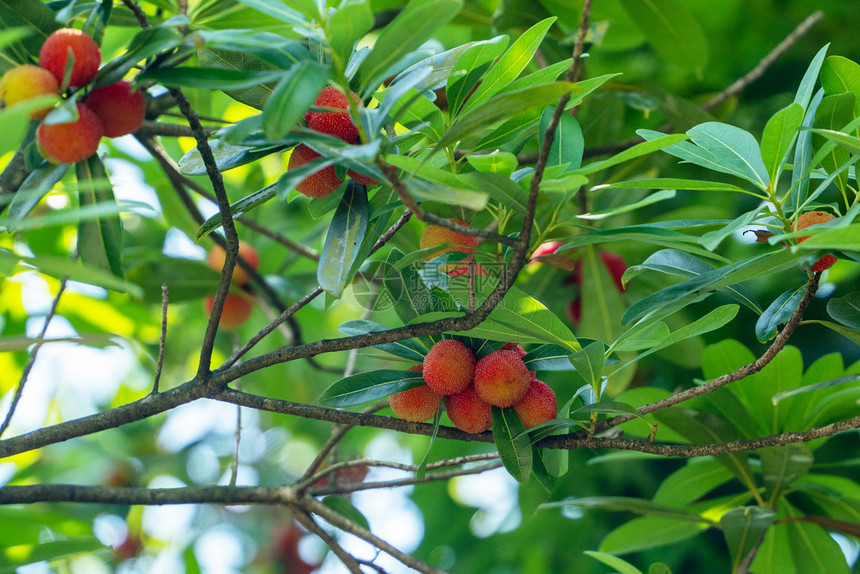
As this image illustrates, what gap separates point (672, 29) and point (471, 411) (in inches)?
38.8

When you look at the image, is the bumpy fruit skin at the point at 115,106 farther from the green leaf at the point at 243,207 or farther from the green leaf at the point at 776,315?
the green leaf at the point at 776,315

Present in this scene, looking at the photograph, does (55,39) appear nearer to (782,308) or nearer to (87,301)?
(782,308)

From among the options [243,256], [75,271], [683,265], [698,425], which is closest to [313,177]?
[75,271]

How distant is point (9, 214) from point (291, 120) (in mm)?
374

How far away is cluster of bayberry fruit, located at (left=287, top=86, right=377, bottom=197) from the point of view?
0.70 meters

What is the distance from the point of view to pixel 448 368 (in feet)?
2.54

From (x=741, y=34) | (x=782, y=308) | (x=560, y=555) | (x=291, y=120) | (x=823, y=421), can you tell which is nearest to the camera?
(x=291, y=120)

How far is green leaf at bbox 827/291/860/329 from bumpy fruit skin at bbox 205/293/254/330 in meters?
1.22

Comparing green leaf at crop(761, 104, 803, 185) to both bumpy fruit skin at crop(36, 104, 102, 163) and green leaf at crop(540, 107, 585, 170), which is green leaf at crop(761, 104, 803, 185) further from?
bumpy fruit skin at crop(36, 104, 102, 163)

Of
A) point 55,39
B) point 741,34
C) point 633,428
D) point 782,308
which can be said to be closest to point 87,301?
point 55,39

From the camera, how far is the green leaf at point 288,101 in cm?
52

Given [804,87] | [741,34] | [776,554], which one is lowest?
[776,554]

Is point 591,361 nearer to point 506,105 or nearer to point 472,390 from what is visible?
point 472,390

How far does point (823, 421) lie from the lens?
97cm
